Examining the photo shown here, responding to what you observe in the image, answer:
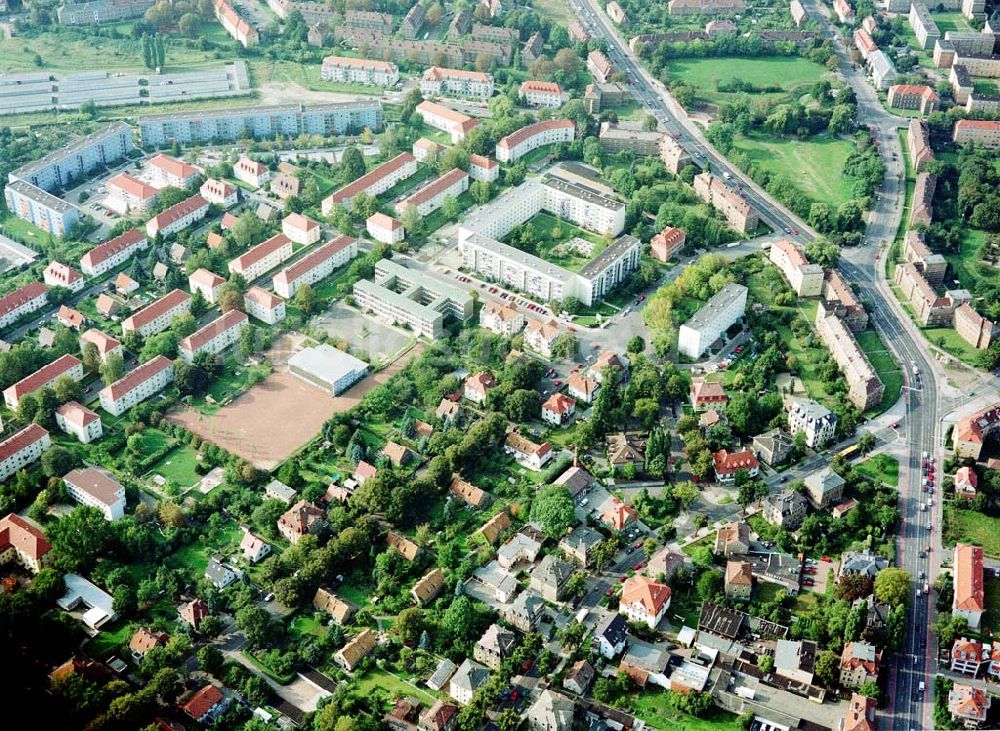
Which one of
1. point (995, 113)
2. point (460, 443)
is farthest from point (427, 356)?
point (995, 113)

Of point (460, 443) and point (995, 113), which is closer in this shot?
point (460, 443)

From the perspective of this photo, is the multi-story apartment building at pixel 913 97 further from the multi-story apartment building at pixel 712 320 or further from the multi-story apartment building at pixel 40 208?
the multi-story apartment building at pixel 40 208

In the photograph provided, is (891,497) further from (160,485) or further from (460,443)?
(160,485)

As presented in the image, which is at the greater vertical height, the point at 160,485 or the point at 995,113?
the point at 995,113

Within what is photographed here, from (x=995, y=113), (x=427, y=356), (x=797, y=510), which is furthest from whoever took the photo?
(x=995, y=113)

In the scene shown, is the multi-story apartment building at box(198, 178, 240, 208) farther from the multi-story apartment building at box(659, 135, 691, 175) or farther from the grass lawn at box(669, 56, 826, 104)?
the grass lawn at box(669, 56, 826, 104)

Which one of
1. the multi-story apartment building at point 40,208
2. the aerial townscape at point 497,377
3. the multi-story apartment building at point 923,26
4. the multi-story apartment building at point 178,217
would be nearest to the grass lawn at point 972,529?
the aerial townscape at point 497,377

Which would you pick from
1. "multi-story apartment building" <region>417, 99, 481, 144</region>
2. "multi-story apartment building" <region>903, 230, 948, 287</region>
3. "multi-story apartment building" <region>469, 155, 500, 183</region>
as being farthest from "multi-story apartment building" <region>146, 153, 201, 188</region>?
"multi-story apartment building" <region>903, 230, 948, 287</region>

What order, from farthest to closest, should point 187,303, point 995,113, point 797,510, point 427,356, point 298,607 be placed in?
1. point 995,113
2. point 187,303
3. point 427,356
4. point 797,510
5. point 298,607
